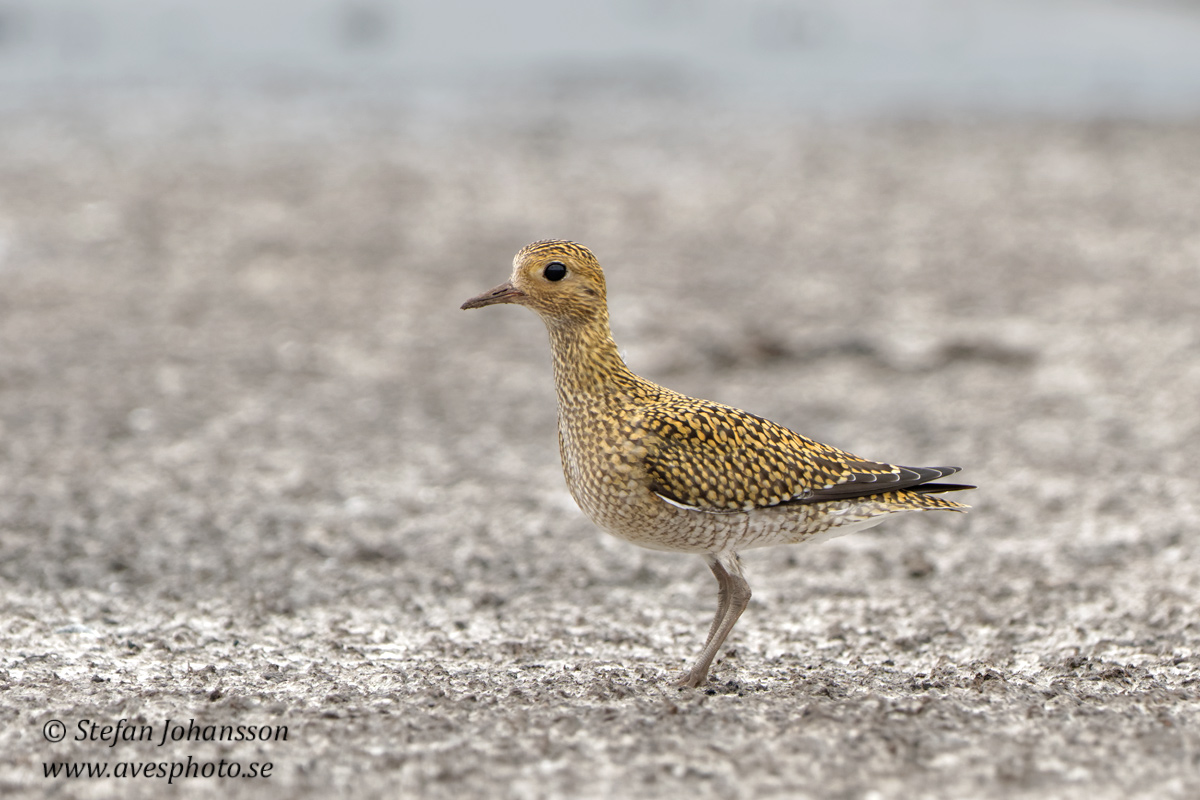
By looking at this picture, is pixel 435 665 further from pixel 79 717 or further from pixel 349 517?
pixel 349 517

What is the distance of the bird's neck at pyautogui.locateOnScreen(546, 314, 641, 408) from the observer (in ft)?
16.5

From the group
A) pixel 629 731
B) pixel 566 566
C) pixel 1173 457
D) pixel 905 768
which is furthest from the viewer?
pixel 1173 457

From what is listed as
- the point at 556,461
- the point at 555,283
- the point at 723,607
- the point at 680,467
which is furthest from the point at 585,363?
the point at 556,461

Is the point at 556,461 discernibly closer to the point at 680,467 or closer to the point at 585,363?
the point at 585,363

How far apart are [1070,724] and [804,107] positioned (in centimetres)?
1665

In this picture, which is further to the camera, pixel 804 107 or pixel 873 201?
pixel 804 107

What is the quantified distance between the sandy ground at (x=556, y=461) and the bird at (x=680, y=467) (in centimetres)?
59

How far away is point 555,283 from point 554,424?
416cm

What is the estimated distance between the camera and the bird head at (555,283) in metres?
4.99

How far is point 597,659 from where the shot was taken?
18.1ft

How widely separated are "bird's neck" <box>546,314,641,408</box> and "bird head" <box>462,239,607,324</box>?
43mm

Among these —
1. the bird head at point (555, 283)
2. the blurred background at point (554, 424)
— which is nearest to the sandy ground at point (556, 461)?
the blurred background at point (554, 424)

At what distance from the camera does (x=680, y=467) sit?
4.80m

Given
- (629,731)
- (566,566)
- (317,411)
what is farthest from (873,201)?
(629,731)
